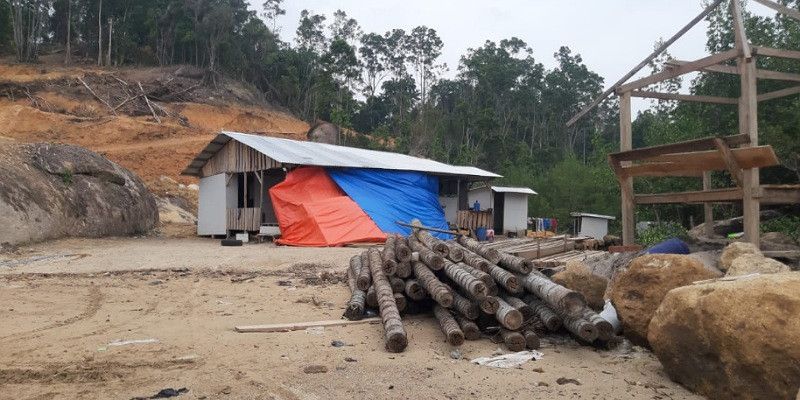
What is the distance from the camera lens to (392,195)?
18016mm

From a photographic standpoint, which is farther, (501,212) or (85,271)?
(501,212)

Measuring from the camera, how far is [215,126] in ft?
139

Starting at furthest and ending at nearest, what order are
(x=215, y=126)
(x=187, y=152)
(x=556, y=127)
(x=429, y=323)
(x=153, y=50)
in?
1. (x=556, y=127)
2. (x=153, y=50)
3. (x=215, y=126)
4. (x=187, y=152)
5. (x=429, y=323)

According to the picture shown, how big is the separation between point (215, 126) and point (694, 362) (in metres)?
41.8

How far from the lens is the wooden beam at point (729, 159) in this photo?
5.87m

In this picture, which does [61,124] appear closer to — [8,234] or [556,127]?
[8,234]

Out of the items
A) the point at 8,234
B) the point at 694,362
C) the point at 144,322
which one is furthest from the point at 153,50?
the point at 694,362

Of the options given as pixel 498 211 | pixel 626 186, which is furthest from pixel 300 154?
pixel 626 186

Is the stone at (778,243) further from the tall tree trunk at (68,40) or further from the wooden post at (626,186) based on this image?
the tall tree trunk at (68,40)

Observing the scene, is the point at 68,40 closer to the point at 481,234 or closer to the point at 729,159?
the point at 481,234

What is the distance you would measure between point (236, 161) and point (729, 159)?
1567 cm

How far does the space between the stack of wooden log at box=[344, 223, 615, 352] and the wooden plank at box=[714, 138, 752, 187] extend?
2.20 meters

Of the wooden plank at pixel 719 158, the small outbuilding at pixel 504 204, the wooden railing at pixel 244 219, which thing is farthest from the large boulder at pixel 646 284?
the small outbuilding at pixel 504 204

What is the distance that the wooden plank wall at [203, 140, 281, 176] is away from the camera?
705 inches
